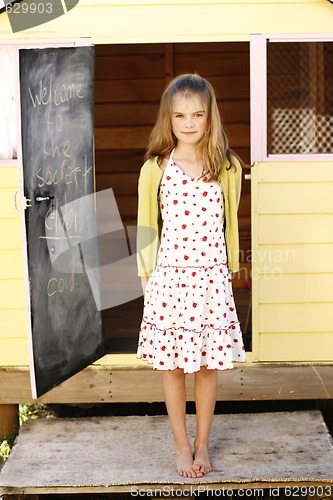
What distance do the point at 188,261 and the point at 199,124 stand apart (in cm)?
65

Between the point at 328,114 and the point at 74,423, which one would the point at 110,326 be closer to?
the point at 74,423

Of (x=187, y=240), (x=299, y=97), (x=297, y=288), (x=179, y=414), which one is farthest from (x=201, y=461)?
(x=299, y=97)

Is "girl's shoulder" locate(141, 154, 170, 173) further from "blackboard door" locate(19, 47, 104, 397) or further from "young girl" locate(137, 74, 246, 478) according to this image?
"blackboard door" locate(19, 47, 104, 397)

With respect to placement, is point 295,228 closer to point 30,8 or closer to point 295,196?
point 295,196

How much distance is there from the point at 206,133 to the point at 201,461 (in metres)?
1.63

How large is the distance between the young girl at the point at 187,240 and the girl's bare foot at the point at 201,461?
410mm

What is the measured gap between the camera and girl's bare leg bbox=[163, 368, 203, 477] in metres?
3.89

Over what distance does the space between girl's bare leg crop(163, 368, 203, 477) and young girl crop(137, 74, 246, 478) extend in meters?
0.02

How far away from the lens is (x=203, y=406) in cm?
393

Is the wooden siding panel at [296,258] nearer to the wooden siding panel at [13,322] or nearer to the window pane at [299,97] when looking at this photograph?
the wooden siding panel at [13,322]

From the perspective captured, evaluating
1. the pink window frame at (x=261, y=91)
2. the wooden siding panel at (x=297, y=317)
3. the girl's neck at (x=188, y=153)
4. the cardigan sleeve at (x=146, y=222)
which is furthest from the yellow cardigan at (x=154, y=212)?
the wooden siding panel at (x=297, y=317)

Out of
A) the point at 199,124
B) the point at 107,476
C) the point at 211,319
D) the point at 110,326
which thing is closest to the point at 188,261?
the point at 211,319

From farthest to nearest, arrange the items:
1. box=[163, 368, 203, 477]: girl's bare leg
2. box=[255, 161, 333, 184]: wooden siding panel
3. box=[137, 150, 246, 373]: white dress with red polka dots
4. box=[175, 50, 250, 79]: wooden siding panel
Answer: box=[175, 50, 250, 79]: wooden siding panel → box=[255, 161, 333, 184]: wooden siding panel → box=[163, 368, 203, 477]: girl's bare leg → box=[137, 150, 246, 373]: white dress with red polka dots

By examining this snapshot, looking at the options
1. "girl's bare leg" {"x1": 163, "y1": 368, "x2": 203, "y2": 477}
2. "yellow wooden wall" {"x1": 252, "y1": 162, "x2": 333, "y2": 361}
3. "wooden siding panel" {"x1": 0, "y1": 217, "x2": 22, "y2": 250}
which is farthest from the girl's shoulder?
"wooden siding panel" {"x1": 0, "y1": 217, "x2": 22, "y2": 250}
